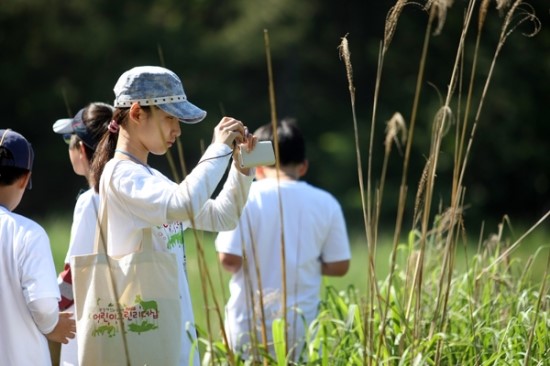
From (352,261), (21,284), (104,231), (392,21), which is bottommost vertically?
(352,261)

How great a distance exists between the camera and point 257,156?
311cm

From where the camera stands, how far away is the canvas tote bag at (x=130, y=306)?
2.91 m

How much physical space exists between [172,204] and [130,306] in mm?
281

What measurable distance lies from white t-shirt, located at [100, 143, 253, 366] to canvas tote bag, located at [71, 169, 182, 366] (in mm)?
57

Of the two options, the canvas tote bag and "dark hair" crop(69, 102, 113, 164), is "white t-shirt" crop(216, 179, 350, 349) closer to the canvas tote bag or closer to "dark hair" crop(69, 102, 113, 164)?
"dark hair" crop(69, 102, 113, 164)

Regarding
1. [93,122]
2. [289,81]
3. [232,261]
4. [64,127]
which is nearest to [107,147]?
[93,122]

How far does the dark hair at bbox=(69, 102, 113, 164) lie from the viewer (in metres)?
4.02

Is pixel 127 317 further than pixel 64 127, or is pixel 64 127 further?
pixel 64 127

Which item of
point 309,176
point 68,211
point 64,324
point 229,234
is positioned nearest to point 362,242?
point 309,176

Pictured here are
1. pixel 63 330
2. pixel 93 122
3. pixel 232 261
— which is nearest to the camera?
pixel 63 330

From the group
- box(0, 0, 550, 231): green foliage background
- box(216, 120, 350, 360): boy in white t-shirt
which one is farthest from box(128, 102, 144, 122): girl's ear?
box(0, 0, 550, 231): green foliage background

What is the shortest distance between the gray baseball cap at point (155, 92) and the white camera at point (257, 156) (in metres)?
0.15

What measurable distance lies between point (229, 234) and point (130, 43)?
19.1 m

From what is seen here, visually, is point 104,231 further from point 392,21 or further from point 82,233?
point 392,21
